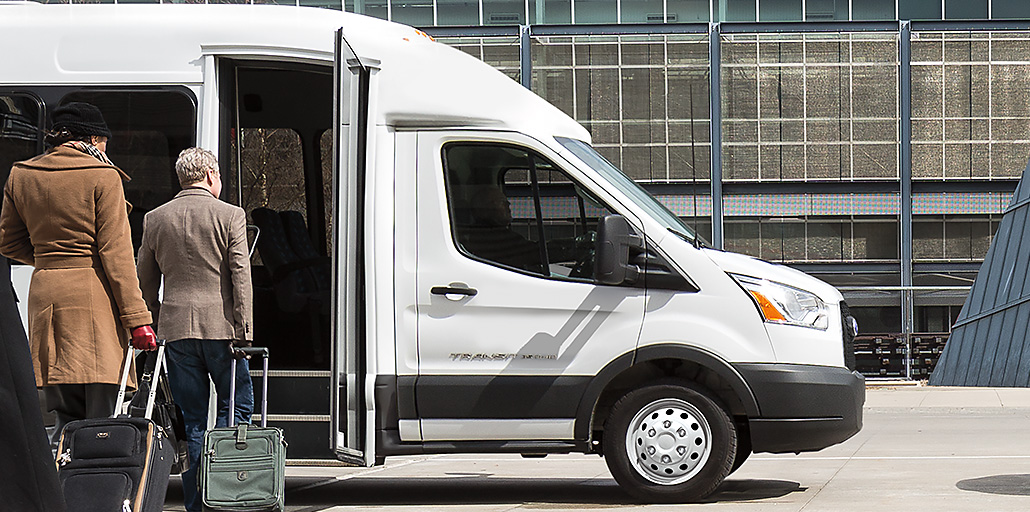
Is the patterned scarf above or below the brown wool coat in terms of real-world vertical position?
above

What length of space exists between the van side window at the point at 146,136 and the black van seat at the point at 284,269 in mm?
641

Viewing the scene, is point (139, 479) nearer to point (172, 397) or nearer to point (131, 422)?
point (131, 422)

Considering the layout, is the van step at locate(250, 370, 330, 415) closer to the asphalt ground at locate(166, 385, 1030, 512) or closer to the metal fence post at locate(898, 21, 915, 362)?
the asphalt ground at locate(166, 385, 1030, 512)

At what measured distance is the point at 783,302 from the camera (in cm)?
720

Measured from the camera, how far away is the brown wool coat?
5.48 metres

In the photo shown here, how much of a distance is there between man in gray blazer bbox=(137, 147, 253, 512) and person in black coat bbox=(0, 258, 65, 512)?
176 inches

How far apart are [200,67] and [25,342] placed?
5979 millimetres

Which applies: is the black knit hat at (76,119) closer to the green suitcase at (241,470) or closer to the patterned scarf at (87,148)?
the patterned scarf at (87,148)

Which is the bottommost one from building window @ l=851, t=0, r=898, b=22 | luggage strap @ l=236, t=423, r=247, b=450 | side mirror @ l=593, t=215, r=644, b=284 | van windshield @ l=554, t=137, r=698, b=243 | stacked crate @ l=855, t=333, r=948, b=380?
stacked crate @ l=855, t=333, r=948, b=380

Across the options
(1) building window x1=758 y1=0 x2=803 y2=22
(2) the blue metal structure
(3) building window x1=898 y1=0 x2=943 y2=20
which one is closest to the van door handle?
(2) the blue metal structure

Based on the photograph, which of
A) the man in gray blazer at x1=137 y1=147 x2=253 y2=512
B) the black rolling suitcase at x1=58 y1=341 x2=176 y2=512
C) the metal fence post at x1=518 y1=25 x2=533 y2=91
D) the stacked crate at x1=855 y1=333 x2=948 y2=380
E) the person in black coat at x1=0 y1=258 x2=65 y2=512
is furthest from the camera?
the metal fence post at x1=518 y1=25 x2=533 y2=91

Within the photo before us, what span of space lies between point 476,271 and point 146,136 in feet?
6.99

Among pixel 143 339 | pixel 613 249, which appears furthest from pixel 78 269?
pixel 613 249

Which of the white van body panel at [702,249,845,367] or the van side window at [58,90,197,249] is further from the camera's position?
the van side window at [58,90,197,249]
